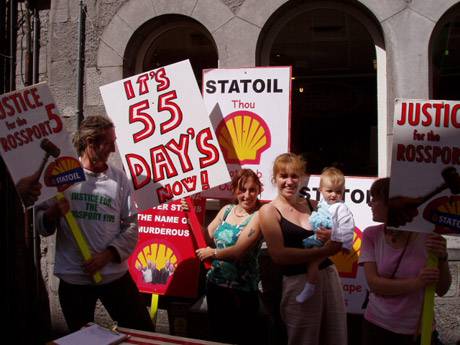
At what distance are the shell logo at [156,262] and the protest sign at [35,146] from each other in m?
1.54

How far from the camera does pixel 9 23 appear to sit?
4457 mm

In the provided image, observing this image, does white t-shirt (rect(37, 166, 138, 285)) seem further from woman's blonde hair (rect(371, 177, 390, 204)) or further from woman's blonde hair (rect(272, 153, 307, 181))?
woman's blonde hair (rect(371, 177, 390, 204))

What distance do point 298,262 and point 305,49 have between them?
2.77 metres

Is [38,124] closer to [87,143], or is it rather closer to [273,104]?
[87,143]

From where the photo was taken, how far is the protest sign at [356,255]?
4086 millimetres

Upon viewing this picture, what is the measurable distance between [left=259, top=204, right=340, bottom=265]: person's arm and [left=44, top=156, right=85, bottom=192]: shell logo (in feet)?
3.88

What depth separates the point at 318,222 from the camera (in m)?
3.23

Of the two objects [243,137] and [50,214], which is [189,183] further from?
[50,214]

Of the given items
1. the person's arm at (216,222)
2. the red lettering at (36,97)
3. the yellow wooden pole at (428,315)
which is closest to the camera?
the yellow wooden pole at (428,315)

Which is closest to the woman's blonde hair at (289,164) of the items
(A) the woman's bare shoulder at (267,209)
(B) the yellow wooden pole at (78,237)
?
(A) the woman's bare shoulder at (267,209)

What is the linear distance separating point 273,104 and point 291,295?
1.56 meters

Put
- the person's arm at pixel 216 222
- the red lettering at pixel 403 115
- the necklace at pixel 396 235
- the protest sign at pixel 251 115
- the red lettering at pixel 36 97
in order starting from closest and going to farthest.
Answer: the red lettering at pixel 403 115 < the necklace at pixel 396 235 < the red lettering at pixel 36 97 < the person's arm at pixel 216 222 < the protest sign at pixel 251 115

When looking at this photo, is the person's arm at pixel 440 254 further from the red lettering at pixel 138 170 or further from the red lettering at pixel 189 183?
the red lettering at pixel 138 170

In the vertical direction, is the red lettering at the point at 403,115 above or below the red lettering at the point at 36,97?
below
